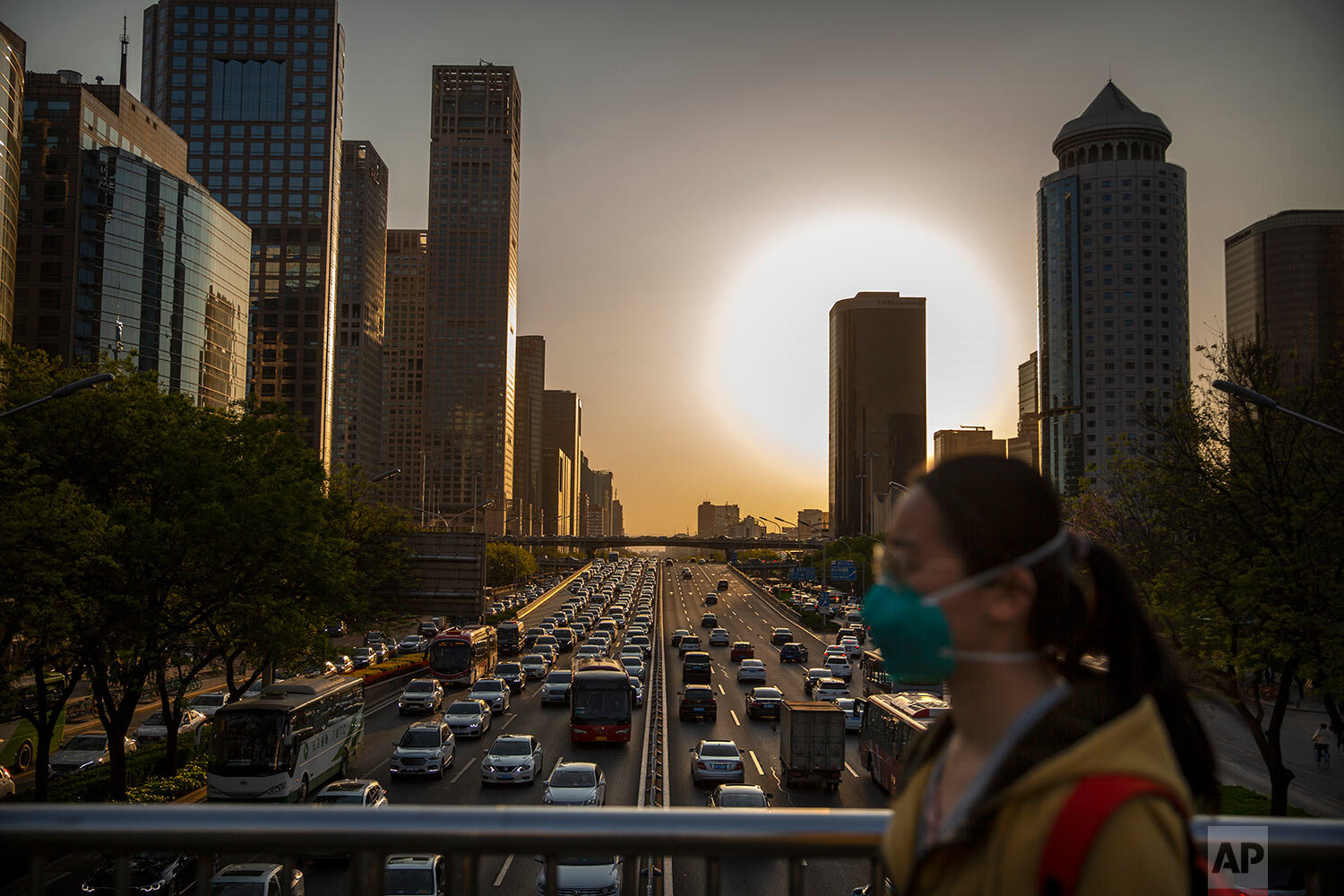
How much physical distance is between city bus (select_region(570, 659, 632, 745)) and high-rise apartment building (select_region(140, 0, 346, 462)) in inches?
5096

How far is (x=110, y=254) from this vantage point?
8106 centimetres

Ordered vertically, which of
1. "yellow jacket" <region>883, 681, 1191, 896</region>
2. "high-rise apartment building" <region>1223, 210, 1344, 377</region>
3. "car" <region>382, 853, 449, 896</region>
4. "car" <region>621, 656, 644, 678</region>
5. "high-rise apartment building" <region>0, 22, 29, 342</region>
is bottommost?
"car" <region>621, 656, 644, 678</region>

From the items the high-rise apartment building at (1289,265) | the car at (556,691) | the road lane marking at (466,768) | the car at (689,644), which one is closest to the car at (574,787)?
the road lane marking at (466,768)

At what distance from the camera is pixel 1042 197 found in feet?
522

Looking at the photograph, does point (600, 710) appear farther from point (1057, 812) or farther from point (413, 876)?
point (1057, 812)

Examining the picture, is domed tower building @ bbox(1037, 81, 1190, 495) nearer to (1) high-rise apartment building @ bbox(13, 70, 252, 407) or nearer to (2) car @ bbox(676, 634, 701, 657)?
(2) car @ bbox(676, 634, 701, 657)

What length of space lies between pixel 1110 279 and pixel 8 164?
496 feet

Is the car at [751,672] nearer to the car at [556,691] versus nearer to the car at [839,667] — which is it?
the car at [839,667]

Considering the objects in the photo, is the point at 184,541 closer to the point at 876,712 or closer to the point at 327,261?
the point at 876,712

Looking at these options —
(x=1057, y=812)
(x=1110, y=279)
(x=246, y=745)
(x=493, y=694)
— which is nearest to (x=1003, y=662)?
(x=1057, y=812)

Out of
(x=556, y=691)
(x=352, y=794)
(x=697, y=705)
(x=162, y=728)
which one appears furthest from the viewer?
(x=556, y=691)

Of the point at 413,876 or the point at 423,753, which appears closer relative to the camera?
the point at 413,876

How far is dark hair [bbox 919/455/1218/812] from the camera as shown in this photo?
5.53 feet
